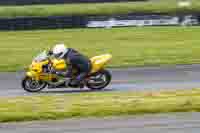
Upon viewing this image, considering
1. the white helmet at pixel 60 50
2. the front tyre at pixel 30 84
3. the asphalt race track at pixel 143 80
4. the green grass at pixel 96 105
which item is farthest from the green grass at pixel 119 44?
the green grass at pixel 96 105

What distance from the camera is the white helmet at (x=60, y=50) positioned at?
1555 centimetres

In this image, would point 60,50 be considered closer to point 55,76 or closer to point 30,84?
point 55,76

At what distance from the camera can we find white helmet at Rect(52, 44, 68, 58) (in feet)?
51.0

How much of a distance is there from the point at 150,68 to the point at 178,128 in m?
10.1

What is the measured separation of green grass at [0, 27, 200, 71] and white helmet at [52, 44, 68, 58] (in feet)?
19.5

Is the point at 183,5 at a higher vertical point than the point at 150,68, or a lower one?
higher

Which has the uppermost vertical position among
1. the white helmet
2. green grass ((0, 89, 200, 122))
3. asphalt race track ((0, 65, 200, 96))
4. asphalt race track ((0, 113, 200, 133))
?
the white helmet

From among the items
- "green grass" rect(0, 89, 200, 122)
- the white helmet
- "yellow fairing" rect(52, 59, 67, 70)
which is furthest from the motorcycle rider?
"green grass" rect(0, 89, 200, 122)

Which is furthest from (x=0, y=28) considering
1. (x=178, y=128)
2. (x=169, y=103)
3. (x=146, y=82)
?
(x=178, y=128)

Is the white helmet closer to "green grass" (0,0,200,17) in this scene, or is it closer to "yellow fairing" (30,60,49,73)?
"yellow fairing" (30,60,49,73)

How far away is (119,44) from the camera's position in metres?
28.1

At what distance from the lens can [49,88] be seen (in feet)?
53.5

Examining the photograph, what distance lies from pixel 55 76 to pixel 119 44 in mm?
12433

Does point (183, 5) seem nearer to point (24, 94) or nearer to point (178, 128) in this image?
point (24, 94)
